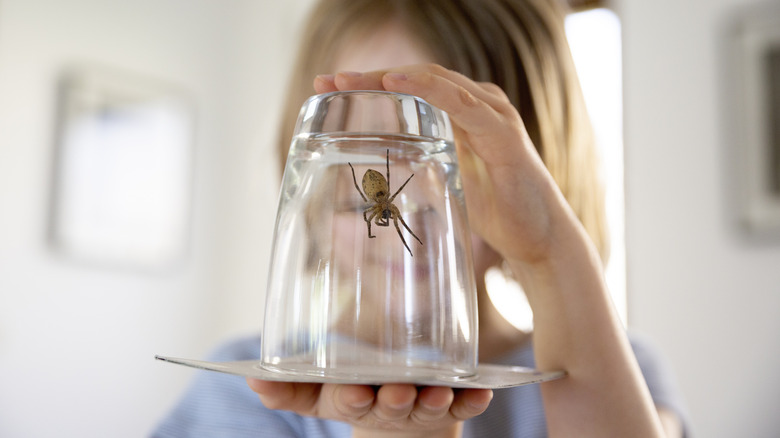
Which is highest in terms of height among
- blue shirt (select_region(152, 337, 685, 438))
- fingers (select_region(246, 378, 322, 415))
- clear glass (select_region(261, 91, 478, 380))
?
clear glass (select_region(261, 91, 478, 380))

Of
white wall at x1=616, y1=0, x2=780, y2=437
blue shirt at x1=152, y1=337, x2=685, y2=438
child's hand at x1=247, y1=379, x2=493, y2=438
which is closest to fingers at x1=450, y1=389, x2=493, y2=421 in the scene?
child's hand at x1=247, y1=379, x2=493, y2=438

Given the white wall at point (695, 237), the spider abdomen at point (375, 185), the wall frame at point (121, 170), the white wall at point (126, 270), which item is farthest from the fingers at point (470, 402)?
the wall frame at point (121, 170)

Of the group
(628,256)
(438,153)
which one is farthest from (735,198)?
(438,153)

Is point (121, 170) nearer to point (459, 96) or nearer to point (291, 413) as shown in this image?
point (291, 413)

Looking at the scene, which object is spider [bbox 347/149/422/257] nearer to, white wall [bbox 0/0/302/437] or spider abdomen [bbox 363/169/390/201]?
spider abdomen [bbox 363/169/390/201]

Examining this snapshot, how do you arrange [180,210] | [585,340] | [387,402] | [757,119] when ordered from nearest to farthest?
[387,402]
[585,340]
[757,119]
[180,210]

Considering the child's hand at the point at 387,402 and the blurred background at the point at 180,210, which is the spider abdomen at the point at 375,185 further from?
the blurred background at the point at 180,210

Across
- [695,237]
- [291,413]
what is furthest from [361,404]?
[695,237]

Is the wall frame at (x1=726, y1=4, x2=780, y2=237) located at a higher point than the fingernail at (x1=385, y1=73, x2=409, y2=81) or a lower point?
higher
